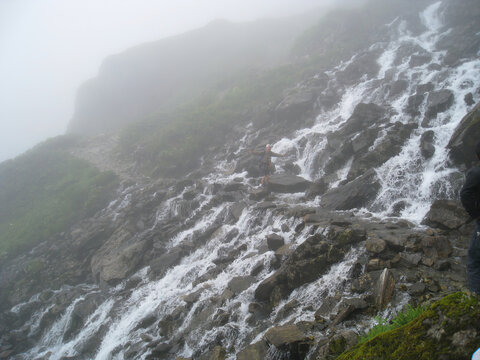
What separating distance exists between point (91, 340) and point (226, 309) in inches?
312

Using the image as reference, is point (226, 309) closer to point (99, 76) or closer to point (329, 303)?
point (329, 303)

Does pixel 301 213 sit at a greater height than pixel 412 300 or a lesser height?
lesser

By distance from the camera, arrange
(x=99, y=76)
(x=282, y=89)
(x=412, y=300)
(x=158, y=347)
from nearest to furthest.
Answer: (x=412, y=300), (x=158, y=347), (x=282, y=89), (x=99, y=76)

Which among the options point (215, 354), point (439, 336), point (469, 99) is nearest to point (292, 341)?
point (215, 354)

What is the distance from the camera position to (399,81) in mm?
25047

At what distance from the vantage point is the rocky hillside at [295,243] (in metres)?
7.43

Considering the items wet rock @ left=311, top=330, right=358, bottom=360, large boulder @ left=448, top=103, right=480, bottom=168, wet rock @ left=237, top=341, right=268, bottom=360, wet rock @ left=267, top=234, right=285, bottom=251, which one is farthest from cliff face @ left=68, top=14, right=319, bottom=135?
wet rock @ left=311, top=330, right=358, bottom=360

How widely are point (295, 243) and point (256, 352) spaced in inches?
214

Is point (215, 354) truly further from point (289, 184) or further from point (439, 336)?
point (289, 184)

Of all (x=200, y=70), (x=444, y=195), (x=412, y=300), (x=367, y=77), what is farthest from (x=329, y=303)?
(x=200, y=70)

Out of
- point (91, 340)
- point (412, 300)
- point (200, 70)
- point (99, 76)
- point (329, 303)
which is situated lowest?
point (91, 340)

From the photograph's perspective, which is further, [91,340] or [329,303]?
[91,340]

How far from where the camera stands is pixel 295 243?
12195 mm

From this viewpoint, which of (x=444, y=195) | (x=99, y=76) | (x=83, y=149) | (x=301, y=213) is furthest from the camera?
(x=99, y=76)
